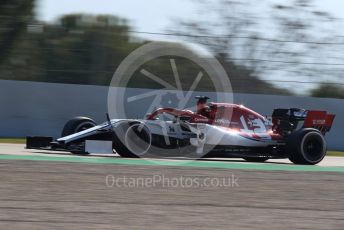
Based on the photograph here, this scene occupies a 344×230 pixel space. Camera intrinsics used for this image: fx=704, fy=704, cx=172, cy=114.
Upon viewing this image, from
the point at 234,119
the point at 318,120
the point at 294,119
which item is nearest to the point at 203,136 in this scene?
the point at 234,119

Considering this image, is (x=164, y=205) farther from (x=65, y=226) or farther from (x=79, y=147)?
(x=79, y=147)

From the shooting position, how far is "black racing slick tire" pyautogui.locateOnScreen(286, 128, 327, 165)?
13.1 meters

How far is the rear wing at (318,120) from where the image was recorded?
45.6 ft

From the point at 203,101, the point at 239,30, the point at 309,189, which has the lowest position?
the point at 309,189

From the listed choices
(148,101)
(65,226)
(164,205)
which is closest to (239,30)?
(148,101)

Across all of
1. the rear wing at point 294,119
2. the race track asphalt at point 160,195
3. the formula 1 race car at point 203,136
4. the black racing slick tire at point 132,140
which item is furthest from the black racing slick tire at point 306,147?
the black racing slick tire at point 132,140

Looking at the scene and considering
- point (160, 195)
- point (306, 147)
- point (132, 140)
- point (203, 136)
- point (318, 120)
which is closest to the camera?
point (160, 195)

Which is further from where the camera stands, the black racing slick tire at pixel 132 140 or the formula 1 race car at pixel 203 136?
the formula 1 race car at pixel 203 136

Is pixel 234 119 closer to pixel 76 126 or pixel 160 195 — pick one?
pixel 76 126

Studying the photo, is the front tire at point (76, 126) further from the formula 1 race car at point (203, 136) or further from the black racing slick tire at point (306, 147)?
the black racing slick tire at point (306, 147)

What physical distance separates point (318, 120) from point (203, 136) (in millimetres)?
2682

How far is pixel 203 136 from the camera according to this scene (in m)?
12.7

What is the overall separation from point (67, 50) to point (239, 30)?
6.49m

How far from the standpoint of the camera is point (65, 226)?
19.6ft
